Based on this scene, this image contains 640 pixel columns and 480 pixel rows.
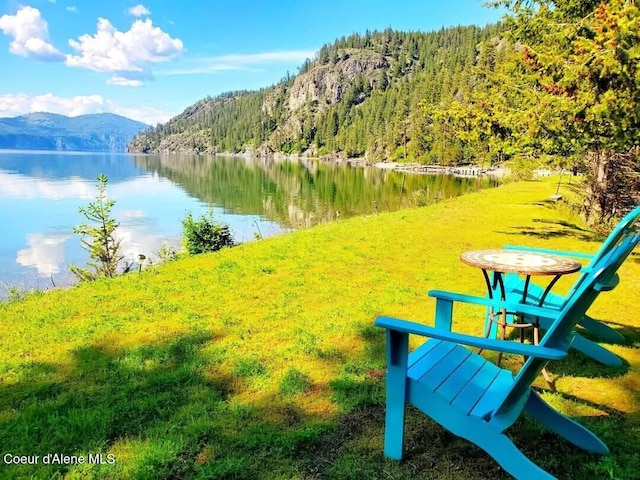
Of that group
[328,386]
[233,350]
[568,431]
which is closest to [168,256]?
[233,350]

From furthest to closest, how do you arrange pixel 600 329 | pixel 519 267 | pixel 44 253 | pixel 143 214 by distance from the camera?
pixel 143 214 < pixel 44 253 < pixel 600 329 < pixel 519 267

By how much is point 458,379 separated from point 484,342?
2.01 feet

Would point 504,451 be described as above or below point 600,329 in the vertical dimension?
above

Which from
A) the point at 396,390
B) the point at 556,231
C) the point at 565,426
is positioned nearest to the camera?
the point at 396,390

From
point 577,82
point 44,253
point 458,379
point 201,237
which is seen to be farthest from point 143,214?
point 458,379

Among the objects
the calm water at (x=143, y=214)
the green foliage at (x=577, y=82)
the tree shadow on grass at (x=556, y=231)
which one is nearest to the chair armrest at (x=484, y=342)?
the green foliage at (x=577, y=82)

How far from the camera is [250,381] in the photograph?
424cm

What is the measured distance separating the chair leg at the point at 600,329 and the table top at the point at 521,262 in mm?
813

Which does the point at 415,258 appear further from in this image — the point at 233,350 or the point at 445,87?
the point at 445,87

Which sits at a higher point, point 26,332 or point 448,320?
point 448,320

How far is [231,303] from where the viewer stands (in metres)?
6.73

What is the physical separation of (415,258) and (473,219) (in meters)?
7.23

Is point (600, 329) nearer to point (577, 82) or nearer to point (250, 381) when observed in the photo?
point (250, 381)

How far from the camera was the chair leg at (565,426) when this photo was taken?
3.07 metres
